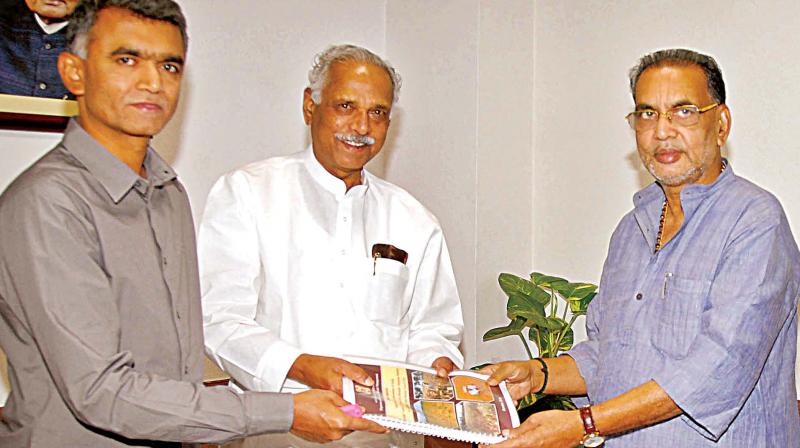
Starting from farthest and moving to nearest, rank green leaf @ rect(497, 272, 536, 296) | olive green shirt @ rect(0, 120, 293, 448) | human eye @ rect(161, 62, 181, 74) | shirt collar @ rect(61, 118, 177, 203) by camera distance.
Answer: green leaf @ rect(497, 272, 536, 296), human eye @ rect(161, 62, 181, 74), shirt collar @ rect(61, 118, 177, 203), olive green shirt @ rect(0, 120, 293, 448)

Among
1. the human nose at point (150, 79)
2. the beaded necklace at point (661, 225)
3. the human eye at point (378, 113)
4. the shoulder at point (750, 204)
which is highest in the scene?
the human nose at point (150, 79)

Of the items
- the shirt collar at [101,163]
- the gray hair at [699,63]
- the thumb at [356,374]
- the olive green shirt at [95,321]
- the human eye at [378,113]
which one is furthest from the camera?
the human eye at [378,113]

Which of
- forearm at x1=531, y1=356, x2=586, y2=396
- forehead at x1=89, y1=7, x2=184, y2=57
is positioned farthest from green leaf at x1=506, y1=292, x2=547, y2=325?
forehead at x1=89, y1=7, x2=184, y2=57

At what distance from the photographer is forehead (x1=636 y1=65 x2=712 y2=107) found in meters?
2.47

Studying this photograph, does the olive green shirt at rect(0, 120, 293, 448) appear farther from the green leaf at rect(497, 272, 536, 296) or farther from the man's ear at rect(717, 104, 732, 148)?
the green leaf at rect(497, 272, 536, 296)

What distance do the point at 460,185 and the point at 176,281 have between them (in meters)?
2.04

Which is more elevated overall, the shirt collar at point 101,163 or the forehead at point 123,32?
the forehead at point 123,32

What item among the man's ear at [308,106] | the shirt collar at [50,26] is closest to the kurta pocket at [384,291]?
the man's ear at [308,106]

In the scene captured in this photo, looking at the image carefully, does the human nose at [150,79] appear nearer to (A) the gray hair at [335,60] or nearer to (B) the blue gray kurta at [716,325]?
(A) the gray hair at [335,60]

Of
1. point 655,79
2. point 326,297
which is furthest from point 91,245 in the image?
point 655,79

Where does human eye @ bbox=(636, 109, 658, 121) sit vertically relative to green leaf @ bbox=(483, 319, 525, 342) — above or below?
above

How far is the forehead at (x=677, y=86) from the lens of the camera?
2.47 m

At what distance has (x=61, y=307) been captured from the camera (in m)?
1.88

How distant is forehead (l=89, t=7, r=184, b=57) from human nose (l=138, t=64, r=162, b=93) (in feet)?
0.12
